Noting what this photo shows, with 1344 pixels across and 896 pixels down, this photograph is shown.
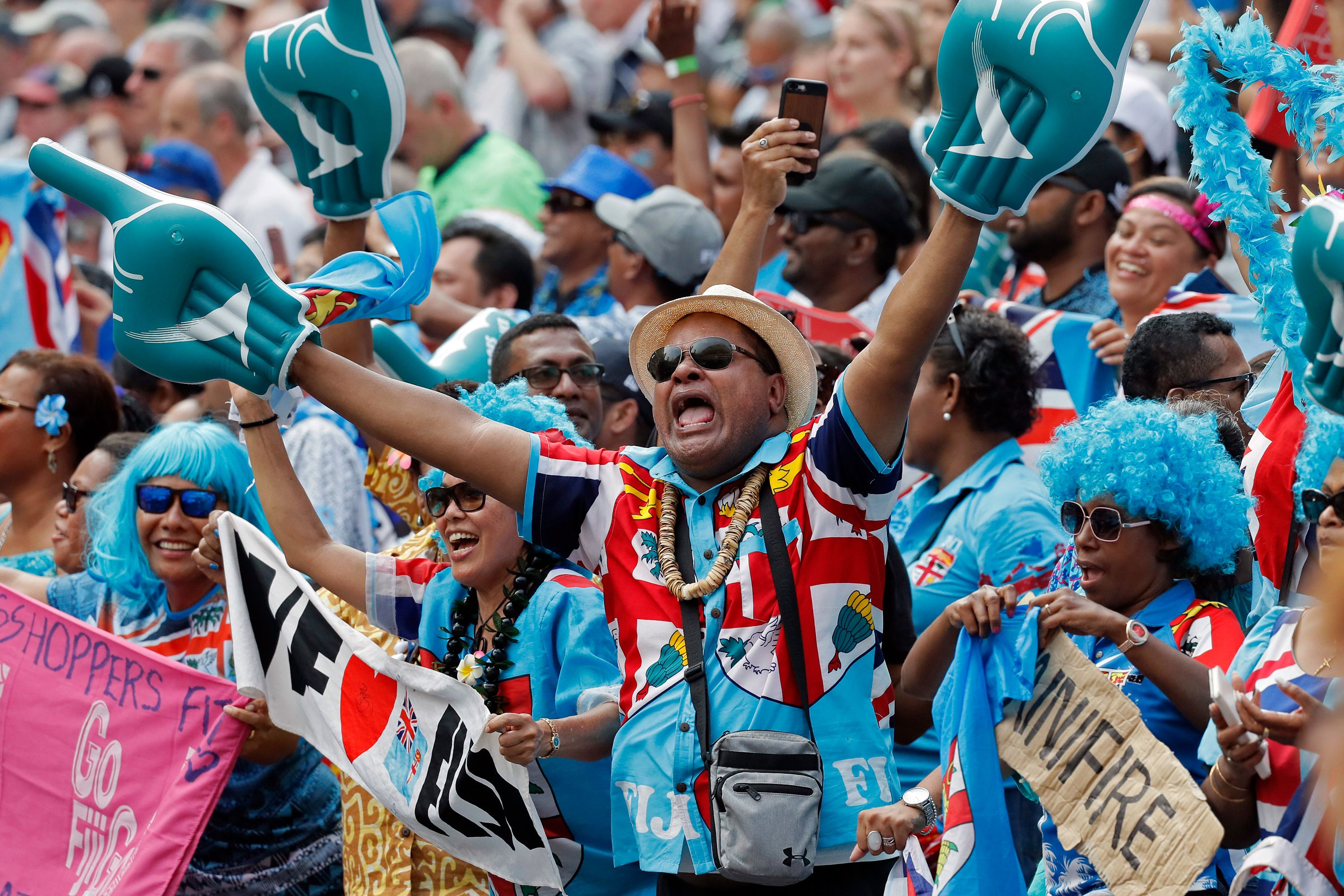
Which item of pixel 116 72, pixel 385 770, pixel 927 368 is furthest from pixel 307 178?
pixel 116 72

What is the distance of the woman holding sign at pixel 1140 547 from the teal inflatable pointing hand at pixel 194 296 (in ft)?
5.46

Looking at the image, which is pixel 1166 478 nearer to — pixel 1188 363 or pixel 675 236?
pixel 1188 363

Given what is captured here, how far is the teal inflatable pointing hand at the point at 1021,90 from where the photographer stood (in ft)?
10.6

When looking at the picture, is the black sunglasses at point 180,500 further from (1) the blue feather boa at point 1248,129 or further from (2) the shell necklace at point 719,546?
(1) the blue feather boa at point 1248,129

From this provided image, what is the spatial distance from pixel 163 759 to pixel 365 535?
177cm

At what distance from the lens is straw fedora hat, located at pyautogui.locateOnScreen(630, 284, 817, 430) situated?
378 cm

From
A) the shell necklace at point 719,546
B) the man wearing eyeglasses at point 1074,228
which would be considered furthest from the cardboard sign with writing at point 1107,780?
the man wearing eyeglasses at point 1074,228

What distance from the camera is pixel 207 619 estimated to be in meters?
5.09

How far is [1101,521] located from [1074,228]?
2649mm

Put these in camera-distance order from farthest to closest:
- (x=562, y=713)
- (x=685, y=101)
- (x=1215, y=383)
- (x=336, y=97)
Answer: (x=685, y=101) < (x=1215, y=383) < (x=336, y=97) < (x=562, y=713)

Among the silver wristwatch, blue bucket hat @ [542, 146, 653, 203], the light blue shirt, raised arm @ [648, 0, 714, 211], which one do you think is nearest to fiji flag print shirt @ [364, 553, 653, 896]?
the silver wristwatch

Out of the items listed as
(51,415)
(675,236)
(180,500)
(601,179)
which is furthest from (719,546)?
(601,179)

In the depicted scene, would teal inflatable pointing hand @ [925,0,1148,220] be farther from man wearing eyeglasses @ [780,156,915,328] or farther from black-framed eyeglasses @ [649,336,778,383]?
man wearing eyeglasses @ [780,156,915,328]

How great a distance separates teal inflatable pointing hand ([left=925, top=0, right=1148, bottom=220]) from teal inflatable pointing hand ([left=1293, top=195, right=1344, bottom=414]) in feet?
1.61
